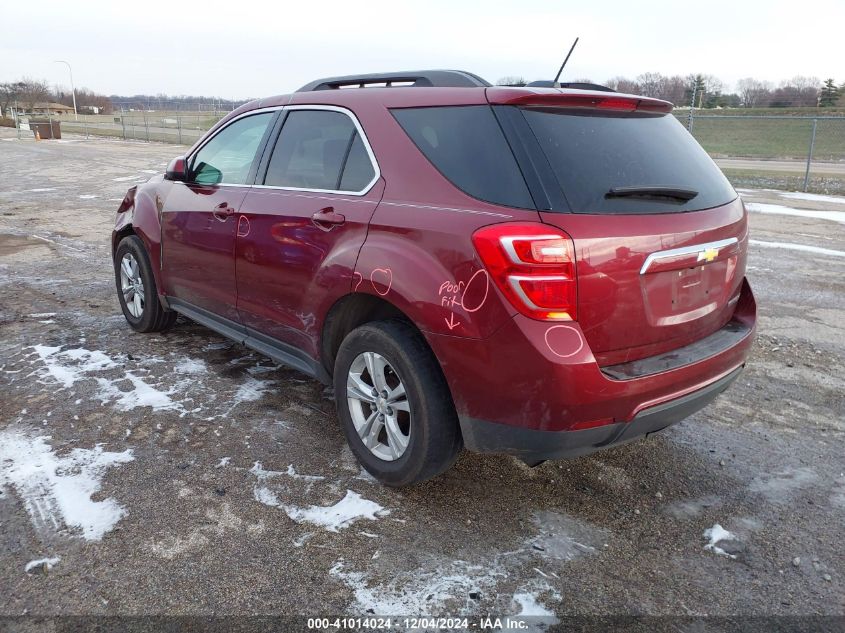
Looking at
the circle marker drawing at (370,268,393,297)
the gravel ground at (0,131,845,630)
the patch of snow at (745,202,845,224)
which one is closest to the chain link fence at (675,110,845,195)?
the patch of snow at (745,202,845,224)

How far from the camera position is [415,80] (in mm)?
3301

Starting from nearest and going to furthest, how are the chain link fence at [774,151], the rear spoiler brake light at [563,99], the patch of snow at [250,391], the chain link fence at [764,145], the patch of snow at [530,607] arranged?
the patch of snow at [530,607] < the rear spoiler brake light at [563,99] < the patch of snow at [250,391] < the chain link fence at [774,151] < the chain link fence at [764,145]

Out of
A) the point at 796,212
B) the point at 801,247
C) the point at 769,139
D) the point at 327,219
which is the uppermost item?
the point at 769,139

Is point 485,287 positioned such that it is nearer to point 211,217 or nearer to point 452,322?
point 452,322

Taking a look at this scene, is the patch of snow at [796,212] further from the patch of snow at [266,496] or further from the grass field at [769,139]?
the grass field at [769,139]

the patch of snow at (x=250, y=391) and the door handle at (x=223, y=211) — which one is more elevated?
the door handle at (x=223, y=211)

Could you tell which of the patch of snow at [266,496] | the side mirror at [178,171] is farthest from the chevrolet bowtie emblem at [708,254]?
the side mirror at [178,171]

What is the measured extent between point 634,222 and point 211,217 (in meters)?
2.63

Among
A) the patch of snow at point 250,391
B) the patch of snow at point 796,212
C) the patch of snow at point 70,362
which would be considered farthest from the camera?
the patch of snow at point 796,212

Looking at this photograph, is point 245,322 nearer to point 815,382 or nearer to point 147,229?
point 147,229

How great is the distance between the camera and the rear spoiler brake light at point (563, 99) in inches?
107

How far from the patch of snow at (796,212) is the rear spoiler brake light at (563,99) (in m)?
10.0

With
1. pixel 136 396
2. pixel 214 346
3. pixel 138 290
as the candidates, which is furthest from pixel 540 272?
pixel 138 290

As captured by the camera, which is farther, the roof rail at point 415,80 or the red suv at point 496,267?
the roof rail at point 415,80
